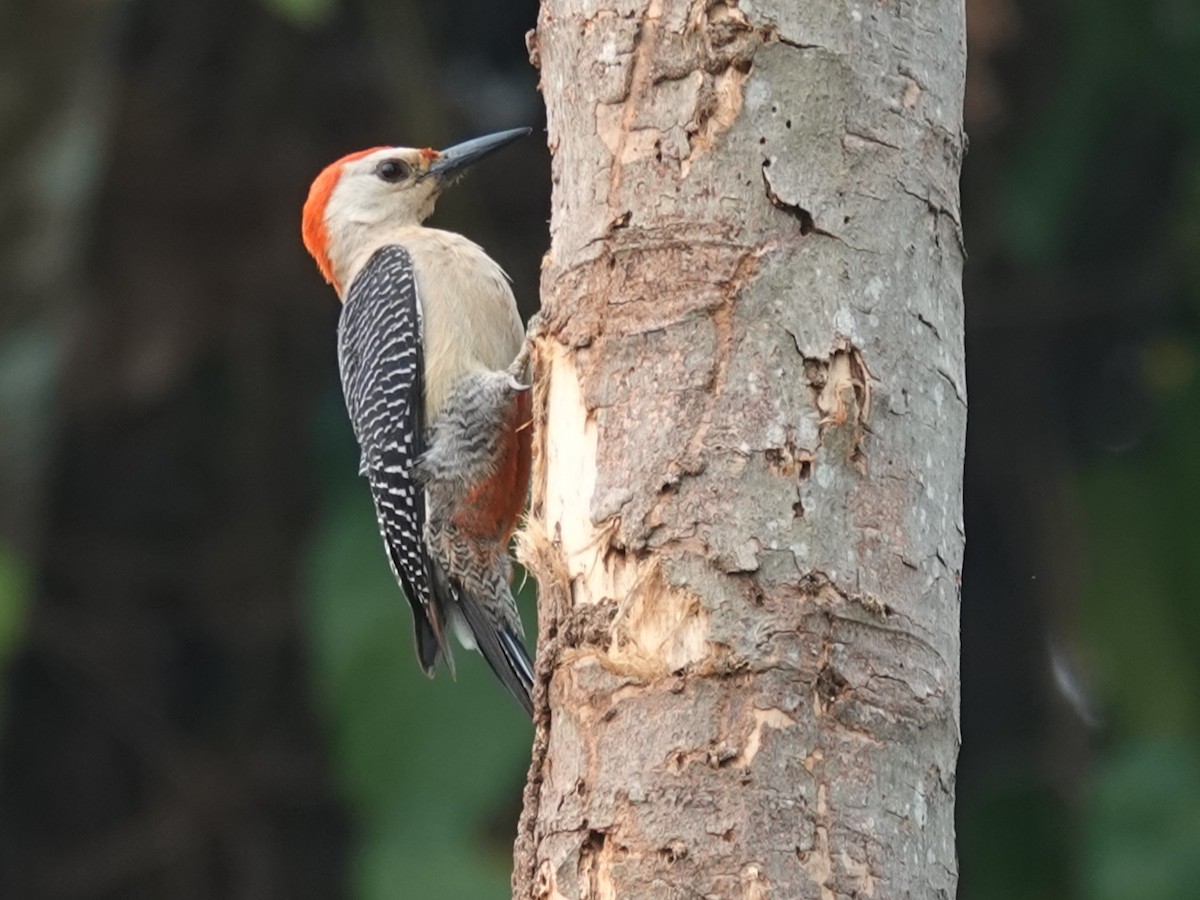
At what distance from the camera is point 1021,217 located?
277 inches

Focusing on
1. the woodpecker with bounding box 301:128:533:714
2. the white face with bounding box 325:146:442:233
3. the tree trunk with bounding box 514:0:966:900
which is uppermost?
the white face with bounding box 325:146:442:233

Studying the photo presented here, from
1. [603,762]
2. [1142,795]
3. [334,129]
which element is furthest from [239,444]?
[603,762]

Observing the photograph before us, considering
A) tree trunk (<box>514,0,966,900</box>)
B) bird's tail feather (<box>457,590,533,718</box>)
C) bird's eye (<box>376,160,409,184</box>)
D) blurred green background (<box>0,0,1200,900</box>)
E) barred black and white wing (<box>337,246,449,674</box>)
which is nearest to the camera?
tree trunk (<box>514,0,966,900</box>)

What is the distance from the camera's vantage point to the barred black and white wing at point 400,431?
5.14 metres

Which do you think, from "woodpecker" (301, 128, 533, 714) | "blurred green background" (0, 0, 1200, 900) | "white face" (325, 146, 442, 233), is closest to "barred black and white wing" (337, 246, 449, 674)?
"woodpecker" (301, 128, 533, 714)

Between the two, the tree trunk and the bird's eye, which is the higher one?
the bird's eye

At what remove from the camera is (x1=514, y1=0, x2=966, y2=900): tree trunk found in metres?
2.83

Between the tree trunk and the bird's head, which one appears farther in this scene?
the bird's head

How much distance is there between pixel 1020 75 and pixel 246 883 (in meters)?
4.39

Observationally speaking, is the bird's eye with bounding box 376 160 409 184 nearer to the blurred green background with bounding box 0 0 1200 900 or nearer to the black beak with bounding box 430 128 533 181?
the black beak with bounding box 430 128 533 181

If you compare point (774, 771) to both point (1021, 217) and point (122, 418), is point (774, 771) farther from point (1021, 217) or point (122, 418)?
point (122, 418)

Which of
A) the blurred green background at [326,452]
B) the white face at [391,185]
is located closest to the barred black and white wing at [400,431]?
the white face at [391,185]

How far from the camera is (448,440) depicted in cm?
507

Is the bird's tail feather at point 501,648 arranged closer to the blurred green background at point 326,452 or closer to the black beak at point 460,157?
the blurred green background at point 326,452
